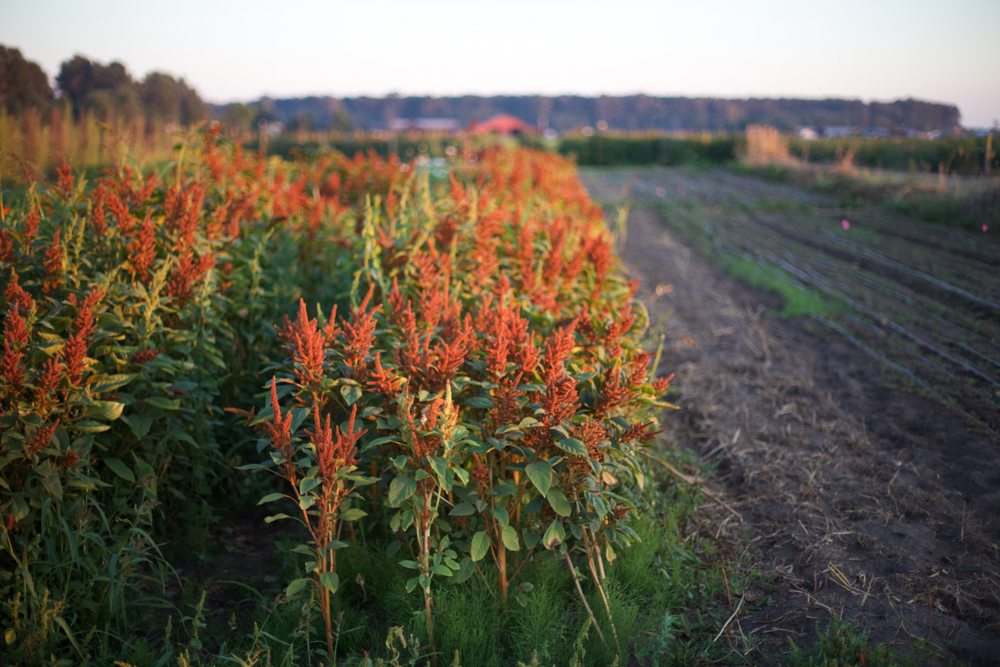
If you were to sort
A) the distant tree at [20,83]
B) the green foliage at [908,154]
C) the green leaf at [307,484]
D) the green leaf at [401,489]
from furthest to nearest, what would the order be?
the green foliage at [908,154] < the distant tree at [20,83] < the green leaf at [401,489] < the green leaf at [307,484]

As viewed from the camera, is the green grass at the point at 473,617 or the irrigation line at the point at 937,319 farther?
the irrigation line at the point at 937,319

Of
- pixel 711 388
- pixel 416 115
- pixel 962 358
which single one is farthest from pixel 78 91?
pixel 416 115

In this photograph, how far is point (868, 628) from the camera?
8.23 ft

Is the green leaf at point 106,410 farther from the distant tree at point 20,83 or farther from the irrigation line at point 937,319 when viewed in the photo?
the irrigation line at point 937,319

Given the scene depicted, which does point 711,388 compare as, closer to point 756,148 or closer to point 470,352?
point 470,352

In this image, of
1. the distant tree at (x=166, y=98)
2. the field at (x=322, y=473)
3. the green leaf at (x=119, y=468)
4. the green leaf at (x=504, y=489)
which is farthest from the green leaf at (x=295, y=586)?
the distant tree at (x=166, y=98)

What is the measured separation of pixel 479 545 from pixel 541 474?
0.37 metres

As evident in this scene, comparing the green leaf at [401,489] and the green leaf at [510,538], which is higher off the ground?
the green leaf at [401,489]

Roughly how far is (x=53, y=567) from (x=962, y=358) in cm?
630

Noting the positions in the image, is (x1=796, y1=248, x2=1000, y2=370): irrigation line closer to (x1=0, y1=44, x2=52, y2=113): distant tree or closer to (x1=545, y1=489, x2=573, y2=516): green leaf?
(x1=545, y1=489, x2=573, y2=516): green leaf

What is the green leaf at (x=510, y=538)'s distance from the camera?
2441 millimetres

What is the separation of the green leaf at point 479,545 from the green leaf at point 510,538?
0.21ft

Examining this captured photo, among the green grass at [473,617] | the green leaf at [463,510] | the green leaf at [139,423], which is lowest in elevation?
the green grass at [473,617]

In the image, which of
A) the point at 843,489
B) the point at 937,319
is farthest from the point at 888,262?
the point at 843,489
